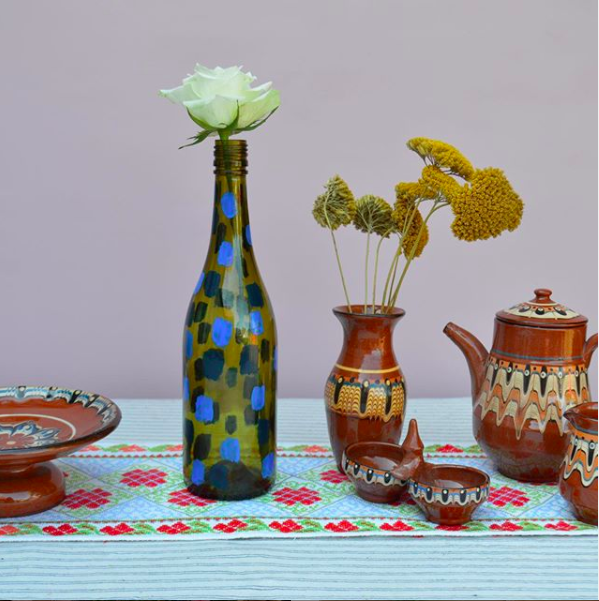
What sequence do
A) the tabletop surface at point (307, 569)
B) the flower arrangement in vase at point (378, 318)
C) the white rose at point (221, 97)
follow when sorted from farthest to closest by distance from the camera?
the flower arrangement in vase at point (378, 318), the white rose at point (221, 97), the tabletop surface at point (307, 569)

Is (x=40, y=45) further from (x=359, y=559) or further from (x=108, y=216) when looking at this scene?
(x=359, y=559)

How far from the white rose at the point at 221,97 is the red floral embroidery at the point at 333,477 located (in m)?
0.45

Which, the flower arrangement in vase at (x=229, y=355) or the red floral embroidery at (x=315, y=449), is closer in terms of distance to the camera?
the flower arrangement in vase at (x=229, y=355)

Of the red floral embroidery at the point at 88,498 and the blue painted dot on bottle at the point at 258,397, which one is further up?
the blue painted dot on bottle at the point at 258,397

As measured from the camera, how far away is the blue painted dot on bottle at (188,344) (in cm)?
92

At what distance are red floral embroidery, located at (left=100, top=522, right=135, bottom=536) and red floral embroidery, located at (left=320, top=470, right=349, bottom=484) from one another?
260mm

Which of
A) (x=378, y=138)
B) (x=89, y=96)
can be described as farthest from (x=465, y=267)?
(x=89, y=96)

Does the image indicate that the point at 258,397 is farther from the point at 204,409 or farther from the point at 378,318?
the point at 378,318

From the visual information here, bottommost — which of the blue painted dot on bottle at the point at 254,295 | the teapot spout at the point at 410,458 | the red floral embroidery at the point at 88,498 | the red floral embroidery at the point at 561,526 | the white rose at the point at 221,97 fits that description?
the red floral embroidery at the point at 561,526

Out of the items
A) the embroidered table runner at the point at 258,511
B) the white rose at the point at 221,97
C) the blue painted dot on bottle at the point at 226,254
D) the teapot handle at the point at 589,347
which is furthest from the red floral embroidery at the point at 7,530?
the teapot handle at the point at 589,347

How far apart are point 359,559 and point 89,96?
1161 mm

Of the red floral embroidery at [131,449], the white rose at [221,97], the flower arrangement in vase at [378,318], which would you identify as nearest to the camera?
the white rose at [221,97]

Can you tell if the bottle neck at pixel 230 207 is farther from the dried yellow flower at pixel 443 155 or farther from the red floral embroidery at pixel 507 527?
the red floral embroidery at pixel 507 527

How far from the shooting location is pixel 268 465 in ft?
3.11
